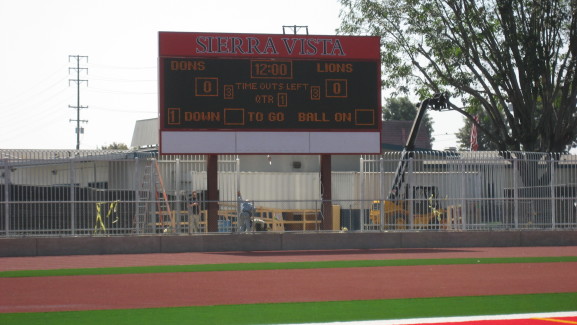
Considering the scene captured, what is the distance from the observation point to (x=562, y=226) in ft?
98.0

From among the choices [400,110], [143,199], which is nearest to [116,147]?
[400,110]

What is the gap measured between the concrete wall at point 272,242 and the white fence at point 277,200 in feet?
1.17

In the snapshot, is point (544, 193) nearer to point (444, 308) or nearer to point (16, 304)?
point (444, 308)

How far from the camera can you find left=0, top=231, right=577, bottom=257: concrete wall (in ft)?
86.9

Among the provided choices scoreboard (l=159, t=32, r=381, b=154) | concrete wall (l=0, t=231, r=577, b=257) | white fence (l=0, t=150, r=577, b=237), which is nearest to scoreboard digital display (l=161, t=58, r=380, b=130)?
scoreboard (l=159, t=32, r=381, b=154)

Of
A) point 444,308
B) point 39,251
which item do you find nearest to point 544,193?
point 39,251

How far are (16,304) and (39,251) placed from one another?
Result: 38.7ft

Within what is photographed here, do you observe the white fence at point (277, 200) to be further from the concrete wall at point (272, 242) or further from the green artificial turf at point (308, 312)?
the green artificial turf at point (308, 312)

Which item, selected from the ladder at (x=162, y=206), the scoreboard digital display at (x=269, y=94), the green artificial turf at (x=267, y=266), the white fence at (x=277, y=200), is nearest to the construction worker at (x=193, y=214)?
the white fence at (x=277, y=200)

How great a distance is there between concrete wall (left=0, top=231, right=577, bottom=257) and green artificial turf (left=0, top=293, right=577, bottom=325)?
1303 centimetres

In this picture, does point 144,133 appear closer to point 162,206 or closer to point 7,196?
point 162,206

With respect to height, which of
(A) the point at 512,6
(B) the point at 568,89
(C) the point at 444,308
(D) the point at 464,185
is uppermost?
(A) the point at 512,6

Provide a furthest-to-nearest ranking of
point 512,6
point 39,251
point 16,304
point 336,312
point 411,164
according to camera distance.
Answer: point 512,6 < point 411,164 < point 39,251 < point 16,304 < point 336,312

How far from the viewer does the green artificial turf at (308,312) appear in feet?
42.2
